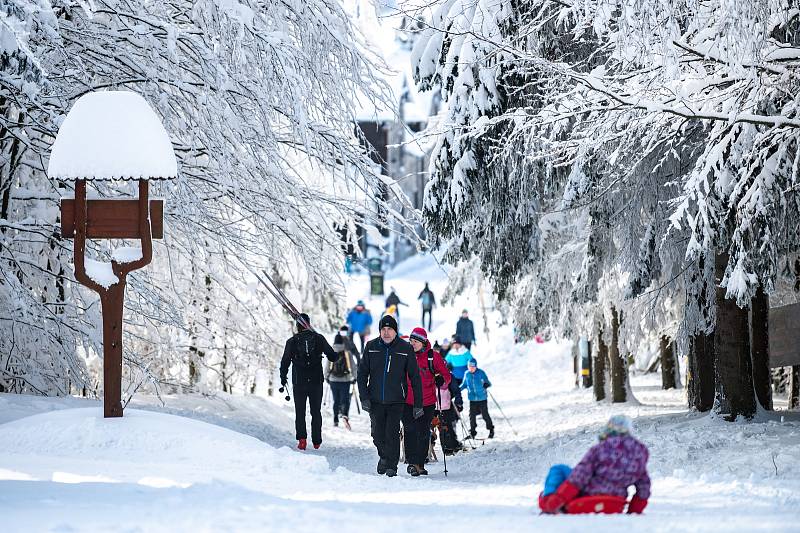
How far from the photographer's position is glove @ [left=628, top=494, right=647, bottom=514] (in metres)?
6.91

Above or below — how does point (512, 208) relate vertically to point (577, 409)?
above

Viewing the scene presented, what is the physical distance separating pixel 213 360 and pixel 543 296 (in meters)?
6.98

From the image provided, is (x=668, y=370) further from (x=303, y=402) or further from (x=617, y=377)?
(x=303, y=402)

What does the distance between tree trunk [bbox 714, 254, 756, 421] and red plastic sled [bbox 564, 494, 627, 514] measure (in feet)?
25.6

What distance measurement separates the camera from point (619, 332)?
835 inches

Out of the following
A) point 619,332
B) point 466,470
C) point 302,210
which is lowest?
point 466,470

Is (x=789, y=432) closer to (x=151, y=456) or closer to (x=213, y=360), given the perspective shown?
(x=151, y=456)

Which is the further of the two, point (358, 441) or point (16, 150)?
point (358, 441)

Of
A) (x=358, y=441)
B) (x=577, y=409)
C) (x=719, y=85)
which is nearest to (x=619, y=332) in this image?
(x=577, y=409)

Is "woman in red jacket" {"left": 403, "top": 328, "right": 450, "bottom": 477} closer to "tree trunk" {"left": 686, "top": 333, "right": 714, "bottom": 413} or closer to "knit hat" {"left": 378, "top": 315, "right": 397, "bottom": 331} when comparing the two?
"knit hat" {"left": 378, "top": 315, "right": 397, "bottom": 331}

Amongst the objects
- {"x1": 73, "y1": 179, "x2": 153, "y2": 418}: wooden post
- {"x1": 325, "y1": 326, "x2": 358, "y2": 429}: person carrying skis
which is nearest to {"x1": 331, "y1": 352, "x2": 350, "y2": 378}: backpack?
{"x1": 325, "y1": 326, "x2": 358, "y2": 429}: person carrying skis

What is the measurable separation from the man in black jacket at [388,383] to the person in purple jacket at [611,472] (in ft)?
15.1

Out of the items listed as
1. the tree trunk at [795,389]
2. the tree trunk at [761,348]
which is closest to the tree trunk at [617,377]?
the tree trunk at [795,389]

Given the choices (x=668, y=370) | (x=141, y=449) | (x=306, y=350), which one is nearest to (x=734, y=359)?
(x=306, y=350)
